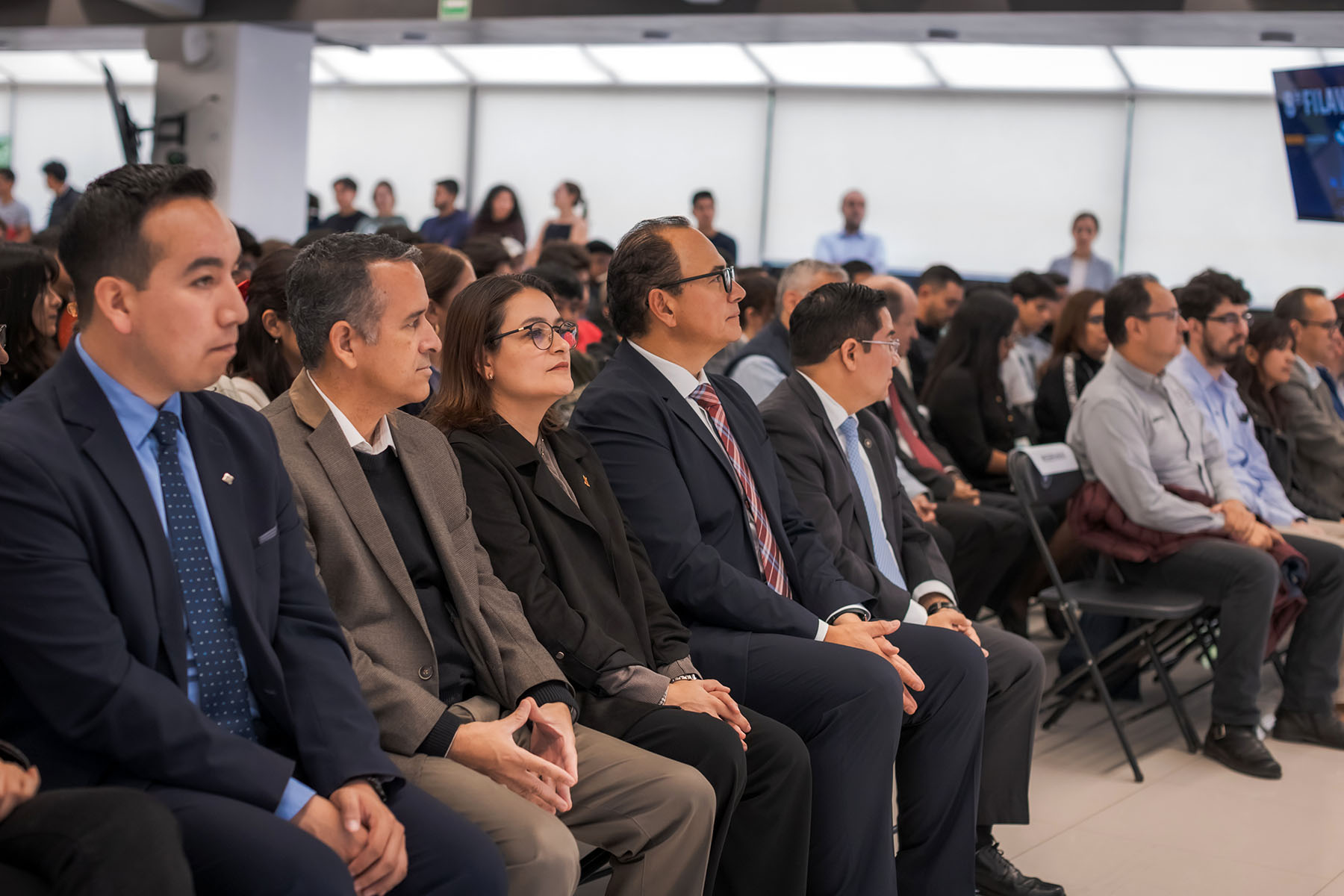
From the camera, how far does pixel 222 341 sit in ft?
6.10

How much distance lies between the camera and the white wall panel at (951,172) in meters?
12.6

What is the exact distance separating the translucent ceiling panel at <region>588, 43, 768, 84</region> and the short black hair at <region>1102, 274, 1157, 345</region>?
29.1 feet

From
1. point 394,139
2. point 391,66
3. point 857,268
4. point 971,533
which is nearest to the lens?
point 971,533

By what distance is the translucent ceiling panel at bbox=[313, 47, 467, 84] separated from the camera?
14406 millimetres

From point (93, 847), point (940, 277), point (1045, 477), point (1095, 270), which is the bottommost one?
point (93, 847)

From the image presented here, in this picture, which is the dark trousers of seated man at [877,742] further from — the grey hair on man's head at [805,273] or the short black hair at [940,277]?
the short black hair at [940,277]

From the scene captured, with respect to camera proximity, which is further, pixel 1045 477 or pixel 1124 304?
pixel 1124 304

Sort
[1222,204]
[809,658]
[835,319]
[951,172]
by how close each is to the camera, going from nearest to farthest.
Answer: [809,658], [835,319], [1222,204], [951,172]

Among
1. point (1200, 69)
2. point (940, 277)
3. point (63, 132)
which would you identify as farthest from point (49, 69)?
point (940, 277)

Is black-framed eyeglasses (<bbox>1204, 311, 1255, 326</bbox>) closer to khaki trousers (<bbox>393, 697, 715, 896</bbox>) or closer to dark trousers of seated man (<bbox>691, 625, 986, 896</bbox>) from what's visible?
dark trousers of seated man (<bbox>691, 625, 986, 896</bbox>)

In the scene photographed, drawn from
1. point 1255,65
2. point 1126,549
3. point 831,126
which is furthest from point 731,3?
point 1126,549

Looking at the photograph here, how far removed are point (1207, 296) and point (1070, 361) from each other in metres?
0.79

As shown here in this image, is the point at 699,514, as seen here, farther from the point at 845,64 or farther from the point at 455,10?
the point at 845,64

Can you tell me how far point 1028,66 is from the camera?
12.3 m
